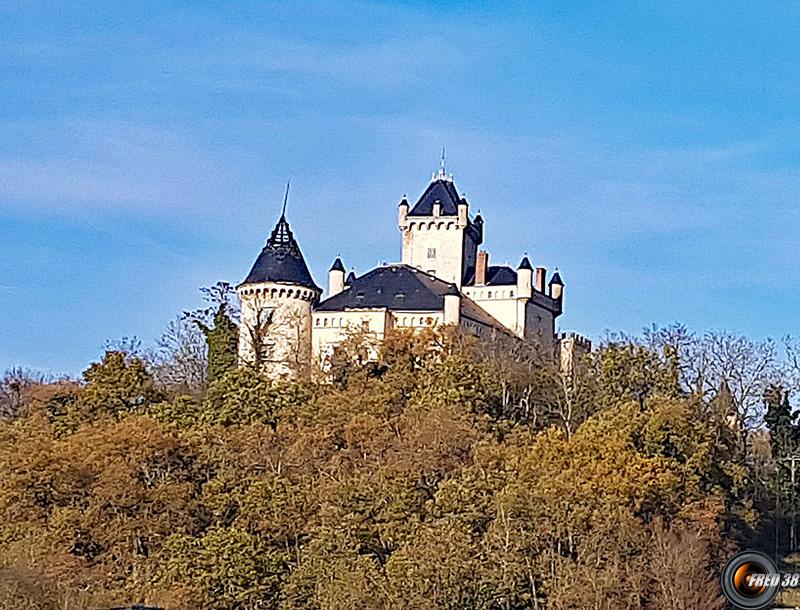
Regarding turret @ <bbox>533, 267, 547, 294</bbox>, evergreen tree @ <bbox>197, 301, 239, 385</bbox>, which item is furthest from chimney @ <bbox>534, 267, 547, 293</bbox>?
evergreen tree @ <bbox>197, 301, 239, 385</bbox>

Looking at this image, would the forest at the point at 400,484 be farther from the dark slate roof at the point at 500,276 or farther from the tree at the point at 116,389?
the dark slate roof at the point at 500,276

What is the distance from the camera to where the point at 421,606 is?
39406mm

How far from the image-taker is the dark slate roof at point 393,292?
61875 mm

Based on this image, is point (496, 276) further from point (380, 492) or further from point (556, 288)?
point (380, 492)

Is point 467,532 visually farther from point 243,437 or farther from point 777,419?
point 777,419

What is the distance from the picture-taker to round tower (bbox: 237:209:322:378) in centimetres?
6081

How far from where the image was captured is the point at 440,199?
68.8 m

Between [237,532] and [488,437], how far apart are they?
32.9ft

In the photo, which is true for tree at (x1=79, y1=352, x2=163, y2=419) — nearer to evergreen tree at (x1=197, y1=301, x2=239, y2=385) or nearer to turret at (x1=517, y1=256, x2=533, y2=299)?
evergreen tree at (x1=197, y1=301, x2=239, y2=385)

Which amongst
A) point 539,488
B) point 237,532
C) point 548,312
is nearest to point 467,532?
point 539,488

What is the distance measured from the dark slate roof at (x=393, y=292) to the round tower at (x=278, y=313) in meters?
1.10

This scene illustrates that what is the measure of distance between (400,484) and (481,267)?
895 inches

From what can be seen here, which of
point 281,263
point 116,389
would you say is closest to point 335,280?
point 281,263

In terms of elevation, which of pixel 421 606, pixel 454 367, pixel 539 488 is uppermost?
pixel 454 367
